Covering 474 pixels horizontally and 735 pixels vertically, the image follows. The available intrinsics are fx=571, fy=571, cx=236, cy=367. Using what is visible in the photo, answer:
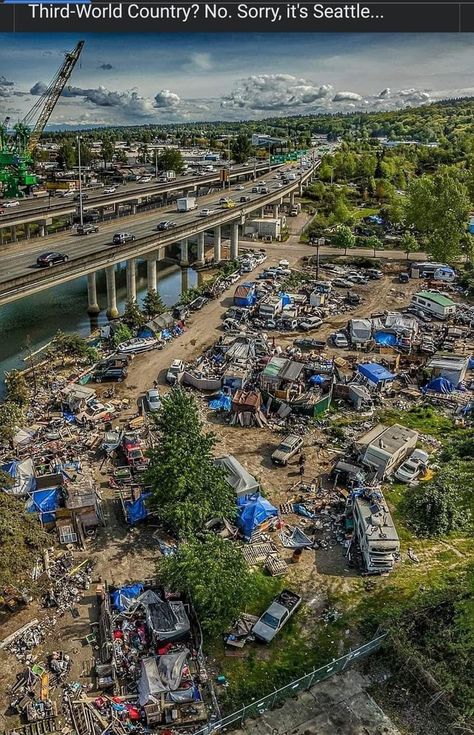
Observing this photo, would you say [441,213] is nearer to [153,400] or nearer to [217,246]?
[217,246]

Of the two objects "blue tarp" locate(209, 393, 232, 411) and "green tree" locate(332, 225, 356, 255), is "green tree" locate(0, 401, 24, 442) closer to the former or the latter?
"blue tarp" locate(209, 393, 232, 411)

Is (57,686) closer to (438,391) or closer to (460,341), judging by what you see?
(438,391)

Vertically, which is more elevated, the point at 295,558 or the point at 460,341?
the point at 460,341

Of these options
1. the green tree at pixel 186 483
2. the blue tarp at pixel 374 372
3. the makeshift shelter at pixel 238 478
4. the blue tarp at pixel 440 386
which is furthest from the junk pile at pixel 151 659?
the blue tarp at pixel 440 386

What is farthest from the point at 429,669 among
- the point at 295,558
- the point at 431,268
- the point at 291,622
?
the point at 431,268

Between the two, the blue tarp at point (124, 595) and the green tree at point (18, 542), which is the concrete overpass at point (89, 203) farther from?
the blue tarp at point (124, 595)

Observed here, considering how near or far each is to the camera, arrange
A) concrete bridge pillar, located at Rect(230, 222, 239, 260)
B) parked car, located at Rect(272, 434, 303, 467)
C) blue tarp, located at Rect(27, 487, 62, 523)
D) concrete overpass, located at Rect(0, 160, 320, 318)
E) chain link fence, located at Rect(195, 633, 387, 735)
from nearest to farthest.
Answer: chain link fence, located at Rect(195, 633, 387, 735), blue tarp, located at Rect(27, 487, 62, 523), parked car, located at Rect(272, 434, 303, 467), concrete overpass, located at Rect(0, 160, 320, 318), concrete bridge pillar, located at Rect(230, 222, 239, 260)

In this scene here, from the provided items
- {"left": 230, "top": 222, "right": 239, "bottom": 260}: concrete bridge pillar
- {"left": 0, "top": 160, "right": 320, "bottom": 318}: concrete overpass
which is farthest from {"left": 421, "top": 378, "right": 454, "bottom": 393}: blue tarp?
{"left": 230, "top": 222, "right": 239, "bottom": 260}: concrete bridge pillar
